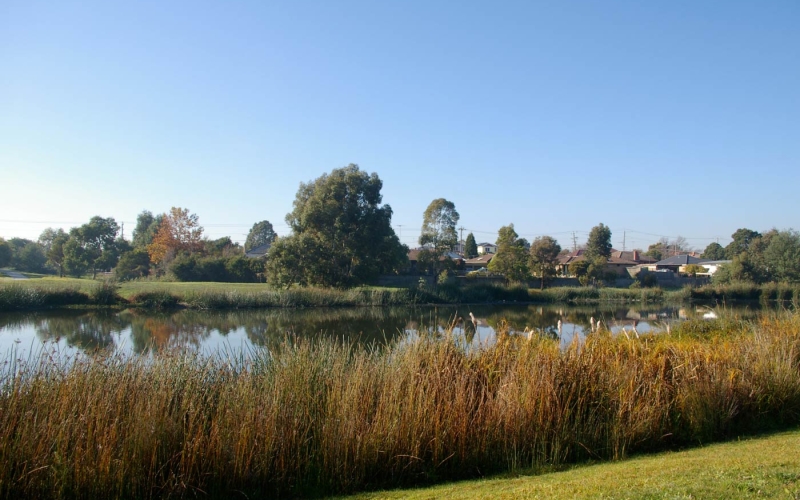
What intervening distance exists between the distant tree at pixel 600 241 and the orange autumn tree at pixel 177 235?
48467 mm

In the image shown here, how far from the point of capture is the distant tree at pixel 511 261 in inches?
1874

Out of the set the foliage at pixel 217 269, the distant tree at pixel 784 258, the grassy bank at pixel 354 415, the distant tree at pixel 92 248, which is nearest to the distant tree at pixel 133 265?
the distant tree at pixel 92 248

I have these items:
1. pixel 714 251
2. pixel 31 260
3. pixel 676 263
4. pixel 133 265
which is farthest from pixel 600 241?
pixel 31 260

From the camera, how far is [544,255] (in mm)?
48031

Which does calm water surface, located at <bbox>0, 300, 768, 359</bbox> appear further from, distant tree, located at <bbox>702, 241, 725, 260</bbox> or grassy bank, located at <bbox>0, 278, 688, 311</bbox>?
distant tree, located at <bbox>702, 241, 725, 260</bbox>

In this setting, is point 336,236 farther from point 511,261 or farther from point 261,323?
point 511,261

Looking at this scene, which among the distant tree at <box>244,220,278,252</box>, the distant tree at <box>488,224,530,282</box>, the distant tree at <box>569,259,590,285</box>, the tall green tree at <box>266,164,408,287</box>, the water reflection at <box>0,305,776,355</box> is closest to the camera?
the water reflection at <box>0,305,776,355</box>

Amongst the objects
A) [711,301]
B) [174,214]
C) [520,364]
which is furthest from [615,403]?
[174,214]

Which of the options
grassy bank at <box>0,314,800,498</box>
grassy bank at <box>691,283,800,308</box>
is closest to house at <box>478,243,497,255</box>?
grassy bank at <box>691,283,800,308</box>

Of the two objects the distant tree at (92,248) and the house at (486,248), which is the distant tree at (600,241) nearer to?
the house at (486,248)

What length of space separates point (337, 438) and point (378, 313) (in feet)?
90.2

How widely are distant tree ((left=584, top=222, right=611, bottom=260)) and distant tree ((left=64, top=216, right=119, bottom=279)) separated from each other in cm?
5771

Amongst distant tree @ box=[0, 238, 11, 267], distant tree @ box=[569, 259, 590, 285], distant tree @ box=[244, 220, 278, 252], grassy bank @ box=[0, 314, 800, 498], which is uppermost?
distant tree @ box=[244, 220, 278, 252]

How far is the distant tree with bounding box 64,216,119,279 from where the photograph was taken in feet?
189
